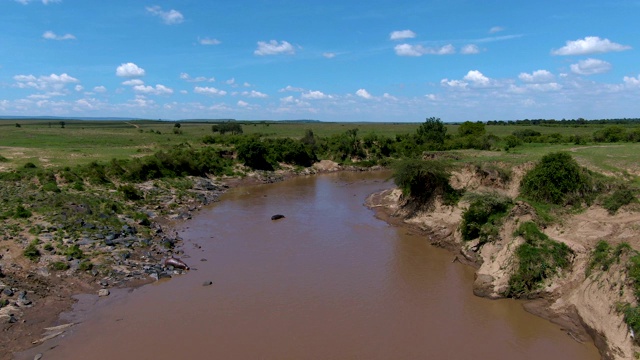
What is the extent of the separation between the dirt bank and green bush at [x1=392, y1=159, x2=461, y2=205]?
218 centimetres

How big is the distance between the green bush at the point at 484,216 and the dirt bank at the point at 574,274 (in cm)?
53

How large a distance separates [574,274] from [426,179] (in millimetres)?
13490

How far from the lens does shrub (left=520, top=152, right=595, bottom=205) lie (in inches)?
880

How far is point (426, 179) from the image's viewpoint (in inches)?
1168

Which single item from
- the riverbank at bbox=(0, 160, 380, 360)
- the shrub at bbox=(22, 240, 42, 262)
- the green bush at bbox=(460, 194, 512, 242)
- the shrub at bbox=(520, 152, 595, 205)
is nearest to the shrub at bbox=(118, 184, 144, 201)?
the riverbank at bbox=(0, 160, 380, 360)

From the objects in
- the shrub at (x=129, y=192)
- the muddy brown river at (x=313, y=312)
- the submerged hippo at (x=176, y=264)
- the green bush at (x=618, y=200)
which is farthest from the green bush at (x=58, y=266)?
the green bush at (x=618, y=200)

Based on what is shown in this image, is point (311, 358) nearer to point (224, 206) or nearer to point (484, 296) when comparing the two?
point (484, 296)

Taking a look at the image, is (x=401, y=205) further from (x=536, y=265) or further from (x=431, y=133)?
(x=431, y=133)

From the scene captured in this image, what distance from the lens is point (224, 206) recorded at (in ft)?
124

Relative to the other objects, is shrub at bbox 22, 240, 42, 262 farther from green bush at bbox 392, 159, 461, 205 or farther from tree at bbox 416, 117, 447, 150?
tree at bbox 416, 117, 447, 150

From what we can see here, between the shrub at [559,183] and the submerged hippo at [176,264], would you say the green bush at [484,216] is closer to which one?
the shrub at [559,183]

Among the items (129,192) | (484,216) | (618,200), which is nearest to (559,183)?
(618,200)

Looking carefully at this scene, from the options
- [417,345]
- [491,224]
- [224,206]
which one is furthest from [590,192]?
[224,206]

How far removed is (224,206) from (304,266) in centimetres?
1762
